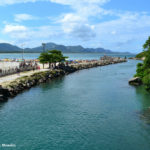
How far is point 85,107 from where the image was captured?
34219mm

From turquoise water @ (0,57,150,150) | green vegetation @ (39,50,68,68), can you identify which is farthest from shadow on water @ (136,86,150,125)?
green vegetation @ (39,50,68,68)

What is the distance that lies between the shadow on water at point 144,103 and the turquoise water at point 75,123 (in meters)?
0.16

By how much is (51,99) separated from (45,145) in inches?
769

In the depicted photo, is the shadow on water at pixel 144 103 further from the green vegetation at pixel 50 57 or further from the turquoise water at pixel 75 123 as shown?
the green vegetation at pixel 50 57

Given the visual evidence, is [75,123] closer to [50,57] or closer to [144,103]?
[144,103]

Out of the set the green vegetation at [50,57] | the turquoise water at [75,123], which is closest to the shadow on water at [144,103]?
the turquoise water at [75,123]

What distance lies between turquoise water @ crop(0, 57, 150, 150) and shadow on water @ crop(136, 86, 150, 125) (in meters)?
0.16

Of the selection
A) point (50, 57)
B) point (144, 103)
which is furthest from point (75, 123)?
point (50, 57)

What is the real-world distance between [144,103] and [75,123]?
52.9 ft

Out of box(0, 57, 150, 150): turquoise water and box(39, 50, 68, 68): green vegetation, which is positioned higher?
box(39, 50, 68, 68): green vegetation

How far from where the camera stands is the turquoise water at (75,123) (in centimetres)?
2131

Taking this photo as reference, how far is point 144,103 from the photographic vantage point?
120ft

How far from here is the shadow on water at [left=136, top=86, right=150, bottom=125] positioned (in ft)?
94.3

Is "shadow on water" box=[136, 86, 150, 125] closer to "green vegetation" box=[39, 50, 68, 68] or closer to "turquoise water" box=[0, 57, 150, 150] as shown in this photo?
"turquoise water" box=[0, 57, 150, 150]
